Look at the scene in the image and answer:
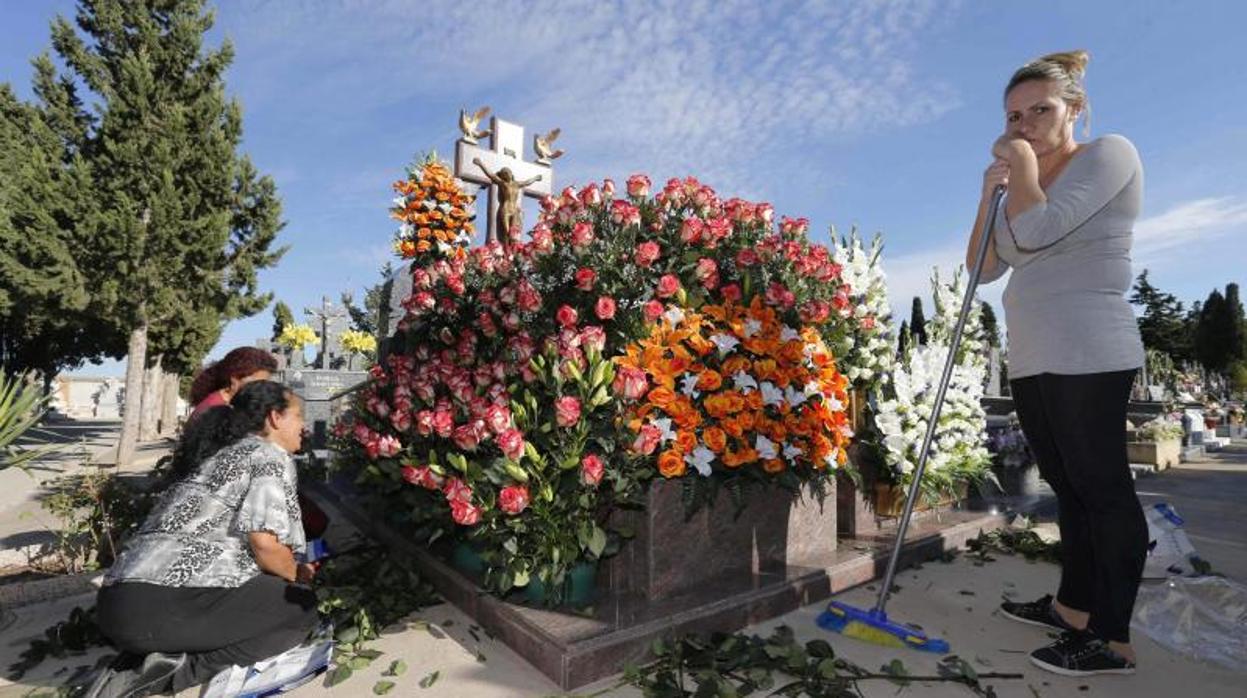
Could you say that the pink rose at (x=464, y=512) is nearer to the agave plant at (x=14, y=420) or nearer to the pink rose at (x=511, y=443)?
the pink rose at (x=511, y=443)

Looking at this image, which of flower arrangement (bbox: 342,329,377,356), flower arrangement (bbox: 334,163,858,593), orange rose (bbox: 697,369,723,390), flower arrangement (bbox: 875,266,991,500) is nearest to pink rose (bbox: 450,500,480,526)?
flower arrangement (bbox: 334,163,858,593)

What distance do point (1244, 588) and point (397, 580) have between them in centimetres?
440

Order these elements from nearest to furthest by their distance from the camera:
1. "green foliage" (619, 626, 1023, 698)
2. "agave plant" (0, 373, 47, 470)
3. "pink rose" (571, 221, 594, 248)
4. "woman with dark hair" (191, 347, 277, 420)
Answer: "green foliage" (619, 626, 1023, 698) < "agave plant" (0, 373, 47, 470) < "pink rose" (571, 221, 594, 248) < "woman with dark hair" (191, 347, 277, 420)

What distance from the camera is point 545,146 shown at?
21.8ft

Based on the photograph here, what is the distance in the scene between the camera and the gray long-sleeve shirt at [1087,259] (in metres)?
2.37

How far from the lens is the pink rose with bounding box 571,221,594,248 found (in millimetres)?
3514

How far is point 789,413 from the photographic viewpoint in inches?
132

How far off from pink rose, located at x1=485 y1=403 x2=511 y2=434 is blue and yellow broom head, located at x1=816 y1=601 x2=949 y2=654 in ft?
5.63

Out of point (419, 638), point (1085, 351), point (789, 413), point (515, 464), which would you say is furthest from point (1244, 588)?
point (419, 638)

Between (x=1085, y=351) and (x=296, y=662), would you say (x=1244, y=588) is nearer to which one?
(x=1085, y=351)

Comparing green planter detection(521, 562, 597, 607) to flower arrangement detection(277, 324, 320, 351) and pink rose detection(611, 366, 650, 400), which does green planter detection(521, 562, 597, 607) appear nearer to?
pink rose detection(611, 366, 650, 400)

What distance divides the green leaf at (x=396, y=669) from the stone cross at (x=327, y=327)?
13.6 metres

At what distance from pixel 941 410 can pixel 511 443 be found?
2997mm

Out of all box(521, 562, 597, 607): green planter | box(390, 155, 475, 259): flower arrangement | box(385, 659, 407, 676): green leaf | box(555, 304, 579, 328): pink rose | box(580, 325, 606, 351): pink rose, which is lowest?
box(385, 659, 407, 676): green leaf
